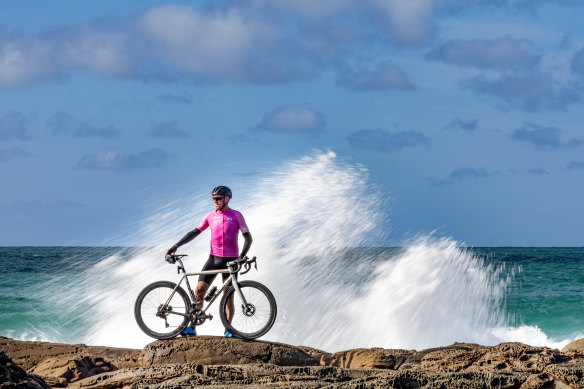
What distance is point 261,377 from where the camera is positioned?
20.8 ft

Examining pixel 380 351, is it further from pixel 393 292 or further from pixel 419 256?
pixel 419 256

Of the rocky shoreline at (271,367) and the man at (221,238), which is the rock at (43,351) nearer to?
the rocky shoreline at (271,367)

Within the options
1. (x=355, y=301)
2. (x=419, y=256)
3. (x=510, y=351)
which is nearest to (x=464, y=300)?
(x=419, y=256)

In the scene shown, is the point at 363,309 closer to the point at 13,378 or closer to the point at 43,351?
the point at 43,351

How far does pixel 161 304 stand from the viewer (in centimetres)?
829

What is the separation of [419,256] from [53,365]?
35.4 feet

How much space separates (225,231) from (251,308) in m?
0.91

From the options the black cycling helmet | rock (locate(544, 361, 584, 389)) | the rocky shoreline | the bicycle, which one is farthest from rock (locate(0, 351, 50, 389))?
rock (locate(544, 361, 584, 389))

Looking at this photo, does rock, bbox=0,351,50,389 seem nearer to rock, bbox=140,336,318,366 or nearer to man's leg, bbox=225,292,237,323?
rock, bbox=140,336,318,366

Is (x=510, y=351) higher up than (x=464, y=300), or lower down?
lower down

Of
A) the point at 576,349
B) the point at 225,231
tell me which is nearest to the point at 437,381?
the point at 225,231

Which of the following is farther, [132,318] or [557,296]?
[557,296]

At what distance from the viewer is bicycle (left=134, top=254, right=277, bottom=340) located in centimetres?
801

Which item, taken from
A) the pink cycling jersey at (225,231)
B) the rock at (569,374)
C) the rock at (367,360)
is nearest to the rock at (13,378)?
the pink cycling jersey at (225,231)
